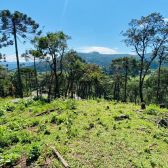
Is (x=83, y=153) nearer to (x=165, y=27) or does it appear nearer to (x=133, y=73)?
(x=165, y=27)

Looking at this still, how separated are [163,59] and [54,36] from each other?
1885cm

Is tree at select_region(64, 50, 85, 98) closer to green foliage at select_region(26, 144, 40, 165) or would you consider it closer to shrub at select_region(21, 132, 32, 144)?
shrub at select_region(21, 132, 32, 144)

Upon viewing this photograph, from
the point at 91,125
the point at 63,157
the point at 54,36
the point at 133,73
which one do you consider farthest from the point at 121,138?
the point at 133,73

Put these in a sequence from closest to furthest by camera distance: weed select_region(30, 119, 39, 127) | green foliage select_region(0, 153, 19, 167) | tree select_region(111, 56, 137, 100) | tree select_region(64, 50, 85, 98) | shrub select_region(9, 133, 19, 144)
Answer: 1. green foliage select_region(0, 153, 19, 167)
2. shrub select_region(9, 133, 19, 144)
3. weed select_region(30, 119, 39, 127)
4. tree select_region(64, 50, 85, 98)
5. tree select_region(111, 56, 137, 100)

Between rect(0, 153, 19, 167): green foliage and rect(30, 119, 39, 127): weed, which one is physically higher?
rect(0, 153, 19, 167): green foliage

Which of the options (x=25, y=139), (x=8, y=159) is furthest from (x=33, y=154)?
(x=25, y=139)

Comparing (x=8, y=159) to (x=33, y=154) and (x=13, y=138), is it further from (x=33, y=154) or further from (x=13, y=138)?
(x=13, y=138)

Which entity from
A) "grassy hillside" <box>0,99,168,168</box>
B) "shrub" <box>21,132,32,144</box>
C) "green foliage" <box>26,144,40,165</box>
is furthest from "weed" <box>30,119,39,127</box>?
"green foliage" <box>26,144,40,165</box>

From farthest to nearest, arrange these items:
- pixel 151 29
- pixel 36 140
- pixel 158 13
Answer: pixel 151 29 < pixel 158 13 < pixel 36 140

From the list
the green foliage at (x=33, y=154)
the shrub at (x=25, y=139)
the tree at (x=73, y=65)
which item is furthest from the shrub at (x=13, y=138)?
the tree at (x=73, y=65)

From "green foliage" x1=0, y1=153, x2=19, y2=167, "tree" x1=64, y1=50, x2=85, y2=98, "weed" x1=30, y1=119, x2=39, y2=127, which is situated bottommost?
"weed" x1=30, y1=119, x2=39, y2=127

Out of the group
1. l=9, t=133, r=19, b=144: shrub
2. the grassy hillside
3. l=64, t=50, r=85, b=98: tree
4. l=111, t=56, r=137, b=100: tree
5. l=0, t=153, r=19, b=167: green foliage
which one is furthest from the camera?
l=111, t=56, r=137, b=100: tree

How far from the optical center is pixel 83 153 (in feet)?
12.5

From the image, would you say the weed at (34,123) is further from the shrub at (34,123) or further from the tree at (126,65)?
the tree at (126,65)
